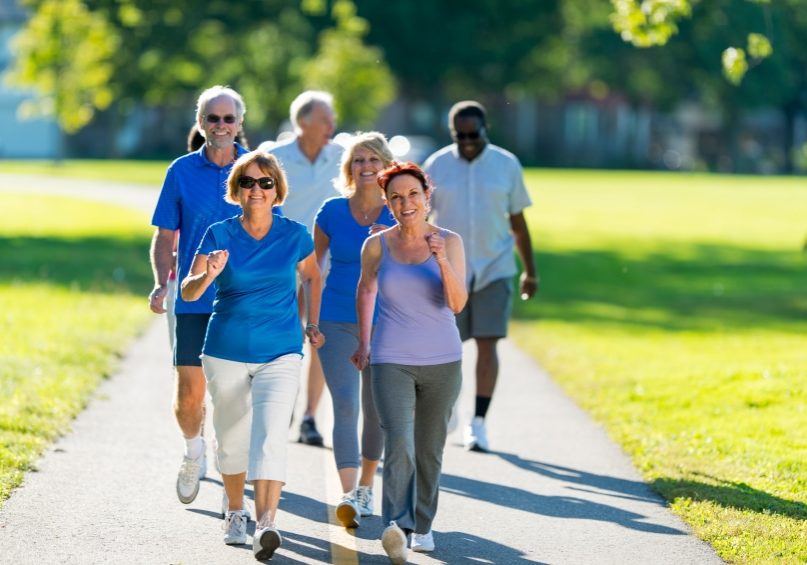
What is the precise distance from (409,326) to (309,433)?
3.13m

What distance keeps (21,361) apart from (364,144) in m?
6.17

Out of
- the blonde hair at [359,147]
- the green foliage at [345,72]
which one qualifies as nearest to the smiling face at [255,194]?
the blonde hair at [359,147]

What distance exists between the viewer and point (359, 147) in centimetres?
738

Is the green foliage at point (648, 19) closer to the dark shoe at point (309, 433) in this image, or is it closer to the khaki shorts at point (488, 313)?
the khaki shorts at point (488, 313)

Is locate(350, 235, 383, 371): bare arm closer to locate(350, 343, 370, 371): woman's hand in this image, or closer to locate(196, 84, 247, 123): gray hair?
locate(350, 343, 370, 371): woman's hand

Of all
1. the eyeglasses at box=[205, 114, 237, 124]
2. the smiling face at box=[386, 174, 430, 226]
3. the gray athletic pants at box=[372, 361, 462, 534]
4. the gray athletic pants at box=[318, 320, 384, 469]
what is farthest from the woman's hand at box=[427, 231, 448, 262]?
the eyeglasses at box=[205, 114, 237, 124]

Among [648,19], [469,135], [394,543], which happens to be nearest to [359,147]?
[394,543]

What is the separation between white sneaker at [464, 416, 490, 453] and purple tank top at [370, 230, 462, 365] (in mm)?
3010

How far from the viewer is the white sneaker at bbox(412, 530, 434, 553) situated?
672 cm

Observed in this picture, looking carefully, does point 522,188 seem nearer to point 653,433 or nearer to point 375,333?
point 653,433

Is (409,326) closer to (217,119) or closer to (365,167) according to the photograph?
(365,167)

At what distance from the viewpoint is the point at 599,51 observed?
8575 cm

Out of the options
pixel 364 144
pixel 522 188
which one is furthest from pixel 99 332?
pixel 364 144

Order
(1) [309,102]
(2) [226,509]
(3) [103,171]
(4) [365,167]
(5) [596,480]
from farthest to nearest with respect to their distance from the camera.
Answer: (3) [103,171]
(1) [309,102]
(5) [596,480]
(4) [365,167]
(2) [226,509]
